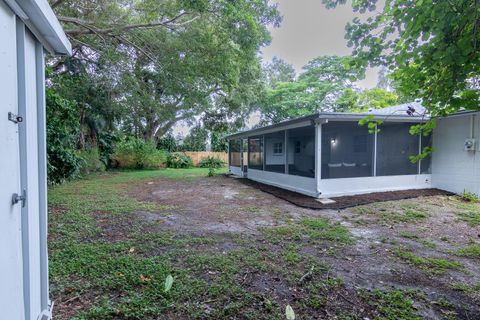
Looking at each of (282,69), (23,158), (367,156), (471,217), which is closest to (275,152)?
(367,156)

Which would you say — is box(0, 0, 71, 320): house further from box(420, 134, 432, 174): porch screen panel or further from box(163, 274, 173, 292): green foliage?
box(420, 134, 432, 174): porch screen panel

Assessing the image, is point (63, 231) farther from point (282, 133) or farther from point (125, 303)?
point (282, 133)

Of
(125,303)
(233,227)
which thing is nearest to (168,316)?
(125,303)

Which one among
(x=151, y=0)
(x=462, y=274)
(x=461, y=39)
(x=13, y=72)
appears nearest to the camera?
(x=13, y=72)

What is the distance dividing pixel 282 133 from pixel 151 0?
5.81 metres

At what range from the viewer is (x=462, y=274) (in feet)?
10.0

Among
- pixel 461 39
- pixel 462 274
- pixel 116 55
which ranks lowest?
pixel 462 274

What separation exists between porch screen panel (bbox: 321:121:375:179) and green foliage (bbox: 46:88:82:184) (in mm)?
8023

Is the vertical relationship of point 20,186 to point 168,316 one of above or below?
above

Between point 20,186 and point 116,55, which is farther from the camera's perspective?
point 116,55

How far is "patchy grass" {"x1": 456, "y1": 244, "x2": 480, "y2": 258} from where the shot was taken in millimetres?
3602

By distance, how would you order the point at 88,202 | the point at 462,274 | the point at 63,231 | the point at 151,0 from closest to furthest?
the point at 462,274
the point at 63,231
the point at 88,202
the point at 151,0

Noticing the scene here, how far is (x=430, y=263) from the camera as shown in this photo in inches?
130

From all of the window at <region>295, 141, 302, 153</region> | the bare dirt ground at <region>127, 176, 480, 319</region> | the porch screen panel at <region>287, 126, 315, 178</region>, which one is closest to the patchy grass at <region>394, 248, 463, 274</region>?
the bare dirt ground at <region>127, 176, 480, 319</region>
